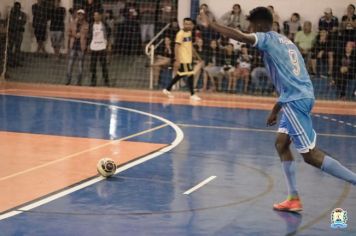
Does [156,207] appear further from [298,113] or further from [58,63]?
[58,63]

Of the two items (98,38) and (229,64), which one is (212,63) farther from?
(98,38)

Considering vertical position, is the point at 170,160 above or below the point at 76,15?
below

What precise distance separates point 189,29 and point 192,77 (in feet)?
4.22

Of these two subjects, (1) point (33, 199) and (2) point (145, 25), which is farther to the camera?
(2) point (145, 25)

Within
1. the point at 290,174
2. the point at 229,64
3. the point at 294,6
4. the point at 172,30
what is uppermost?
the point at 294,6

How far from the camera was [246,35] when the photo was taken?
771cm

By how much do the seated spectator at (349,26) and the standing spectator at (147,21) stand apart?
6.64 m

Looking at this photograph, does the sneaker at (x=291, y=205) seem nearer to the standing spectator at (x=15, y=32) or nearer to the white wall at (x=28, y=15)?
the standing spectator at (x=15, y=32)

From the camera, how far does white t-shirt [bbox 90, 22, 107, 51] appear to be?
2241cm

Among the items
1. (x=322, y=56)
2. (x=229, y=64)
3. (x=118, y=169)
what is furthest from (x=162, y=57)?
(x=118, y=169)

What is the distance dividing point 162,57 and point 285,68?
14.7 metres

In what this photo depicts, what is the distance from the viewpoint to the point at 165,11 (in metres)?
26.5

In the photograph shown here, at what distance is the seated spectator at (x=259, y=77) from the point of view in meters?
21.6

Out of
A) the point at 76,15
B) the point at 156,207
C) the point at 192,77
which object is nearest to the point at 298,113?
the point at 156,207
